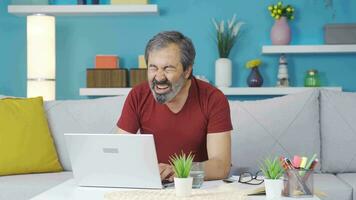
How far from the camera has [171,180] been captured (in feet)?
5.87

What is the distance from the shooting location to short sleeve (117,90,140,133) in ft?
7.43

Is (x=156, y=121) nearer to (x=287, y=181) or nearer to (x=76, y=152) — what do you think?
(x=76, y=152)

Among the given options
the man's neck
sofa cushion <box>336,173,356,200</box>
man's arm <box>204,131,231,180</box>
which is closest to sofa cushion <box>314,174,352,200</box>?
sofa cushion <box>336,173,356,200</box>

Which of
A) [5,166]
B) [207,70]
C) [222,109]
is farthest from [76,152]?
[207,70]

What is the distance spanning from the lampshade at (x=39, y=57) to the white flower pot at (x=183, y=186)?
8.19 ft

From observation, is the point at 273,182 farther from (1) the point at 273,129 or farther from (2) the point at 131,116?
(1) the point at 273,129

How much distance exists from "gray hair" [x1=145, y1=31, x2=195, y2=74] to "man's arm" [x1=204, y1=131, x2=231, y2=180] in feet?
0.93

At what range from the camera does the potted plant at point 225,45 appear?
4.05 meters

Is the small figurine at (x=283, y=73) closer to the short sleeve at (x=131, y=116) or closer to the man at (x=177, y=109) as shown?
the man at (x=177, y=109)

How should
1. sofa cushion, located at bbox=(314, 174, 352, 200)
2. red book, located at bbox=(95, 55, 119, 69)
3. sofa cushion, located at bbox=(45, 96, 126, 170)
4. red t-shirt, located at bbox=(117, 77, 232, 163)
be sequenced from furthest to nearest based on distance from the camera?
red book, located at bbox=(95, 55, 119, 69)
sofa cushion, located at bbox=(45, 96, 126, 170)
sofa cushion, located at bbox=(314, 174, 352, 200)
red t-shirt, located at bbox=(117, 77, 232, 163)

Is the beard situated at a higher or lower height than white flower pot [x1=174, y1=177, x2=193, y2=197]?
higher

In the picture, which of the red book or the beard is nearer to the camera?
the beard

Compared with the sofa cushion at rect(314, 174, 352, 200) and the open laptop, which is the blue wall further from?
the open laptop

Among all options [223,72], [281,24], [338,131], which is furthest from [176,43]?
[281,24]
